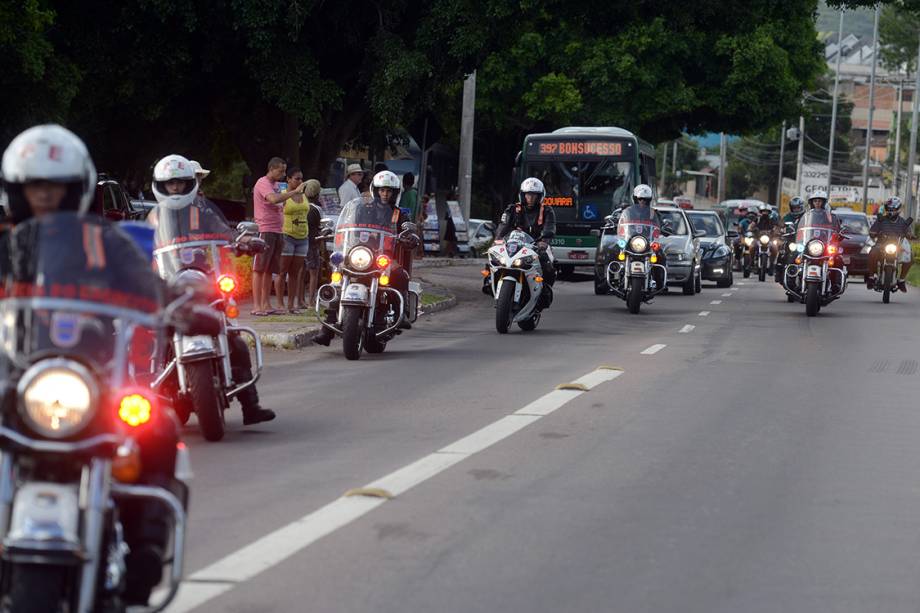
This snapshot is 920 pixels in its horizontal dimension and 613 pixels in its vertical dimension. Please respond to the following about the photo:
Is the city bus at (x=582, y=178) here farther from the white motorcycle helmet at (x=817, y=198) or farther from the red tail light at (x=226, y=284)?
the red tail light at (x=226, y=284)

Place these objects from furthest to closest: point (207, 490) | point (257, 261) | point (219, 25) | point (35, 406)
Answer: point (219, 25) < point (257, 261) < point (207, 490) < point (35, 406)

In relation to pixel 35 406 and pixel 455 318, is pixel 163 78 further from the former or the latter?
pixel 35 406

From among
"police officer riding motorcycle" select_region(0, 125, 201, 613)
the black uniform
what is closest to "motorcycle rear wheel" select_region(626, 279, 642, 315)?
the black uniform

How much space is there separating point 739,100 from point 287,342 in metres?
38.9

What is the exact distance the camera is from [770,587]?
6.44 meters

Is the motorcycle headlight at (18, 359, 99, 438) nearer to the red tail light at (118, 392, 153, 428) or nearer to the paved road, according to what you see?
the red tail light at (118, 392, 153, 428)

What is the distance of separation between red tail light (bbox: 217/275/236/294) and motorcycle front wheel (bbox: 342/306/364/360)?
483cm

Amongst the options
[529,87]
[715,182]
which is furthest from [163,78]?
[715,182]

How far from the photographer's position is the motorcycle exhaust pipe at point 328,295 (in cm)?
1549

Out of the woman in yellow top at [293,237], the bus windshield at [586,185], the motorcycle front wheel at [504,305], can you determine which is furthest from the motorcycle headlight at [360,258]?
the bus windshield at [586,185]

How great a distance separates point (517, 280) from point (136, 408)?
47.3 ft

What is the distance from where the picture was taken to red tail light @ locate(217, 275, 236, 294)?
34.0 ft

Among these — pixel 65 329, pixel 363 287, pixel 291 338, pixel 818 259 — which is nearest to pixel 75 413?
pixel 65 329

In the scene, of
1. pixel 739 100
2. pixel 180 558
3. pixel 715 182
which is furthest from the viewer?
pixel 715 182
